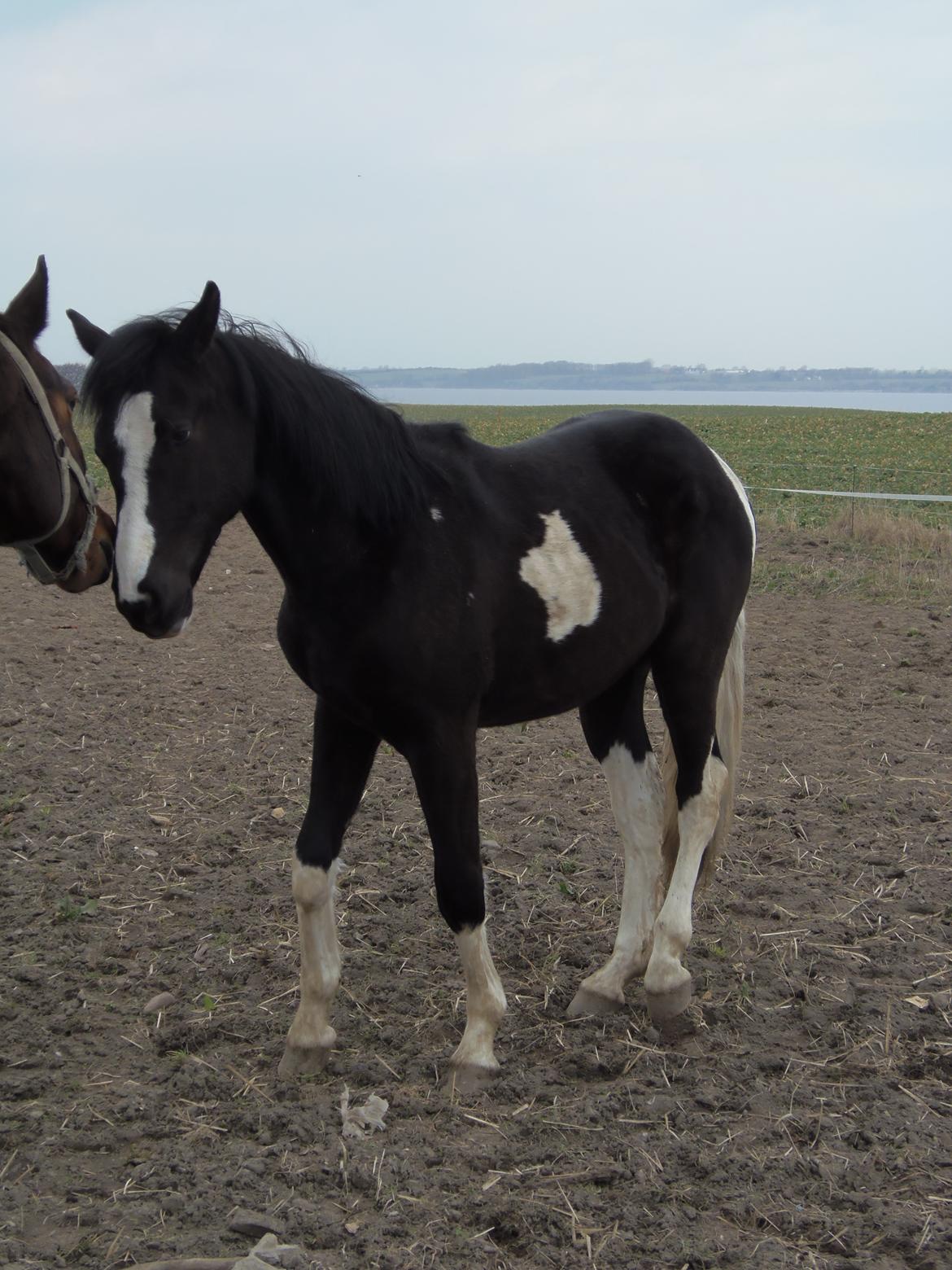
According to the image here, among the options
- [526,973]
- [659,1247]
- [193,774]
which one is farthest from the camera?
[193,774]

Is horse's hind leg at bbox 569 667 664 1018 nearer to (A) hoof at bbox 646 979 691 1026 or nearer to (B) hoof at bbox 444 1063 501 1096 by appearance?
(A) hoof at bbox 646 979 691 1026

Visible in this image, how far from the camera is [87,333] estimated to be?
298cm

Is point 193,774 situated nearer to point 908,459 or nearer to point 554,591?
point 554,591

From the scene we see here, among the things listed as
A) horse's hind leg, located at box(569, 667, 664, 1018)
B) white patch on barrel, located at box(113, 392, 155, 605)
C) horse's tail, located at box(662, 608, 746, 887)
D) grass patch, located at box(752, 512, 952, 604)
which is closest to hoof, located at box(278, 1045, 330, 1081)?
horse's hind leg, located at box(569, 667, 664, 1018)

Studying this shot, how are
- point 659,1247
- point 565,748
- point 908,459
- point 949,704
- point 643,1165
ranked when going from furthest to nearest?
point 908,459, point 949,704, point 565,748, point 643,1165, point 659,1247

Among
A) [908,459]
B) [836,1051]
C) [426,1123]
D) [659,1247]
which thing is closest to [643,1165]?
[659,1247]

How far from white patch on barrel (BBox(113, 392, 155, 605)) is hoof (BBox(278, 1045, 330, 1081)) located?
1.63 metres

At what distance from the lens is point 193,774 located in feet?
19.2

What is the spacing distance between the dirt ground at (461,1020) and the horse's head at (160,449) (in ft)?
4.82

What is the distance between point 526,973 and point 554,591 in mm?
1508

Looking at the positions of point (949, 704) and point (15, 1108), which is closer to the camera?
point (15, 1108)

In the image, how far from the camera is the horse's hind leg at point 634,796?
3980mm

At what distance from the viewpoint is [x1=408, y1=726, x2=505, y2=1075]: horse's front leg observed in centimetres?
315

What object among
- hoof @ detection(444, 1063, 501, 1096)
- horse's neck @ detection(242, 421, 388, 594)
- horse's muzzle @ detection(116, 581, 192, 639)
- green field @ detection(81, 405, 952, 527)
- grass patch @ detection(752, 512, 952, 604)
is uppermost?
horse's neck @ detection(242, 421, 388, 594)
